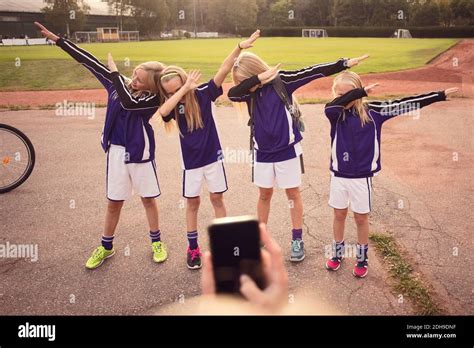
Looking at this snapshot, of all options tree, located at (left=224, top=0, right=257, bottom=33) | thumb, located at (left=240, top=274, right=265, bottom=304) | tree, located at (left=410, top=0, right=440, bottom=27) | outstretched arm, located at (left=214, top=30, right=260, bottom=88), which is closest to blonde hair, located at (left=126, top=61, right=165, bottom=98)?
outstretched arm, located at (left=214, top=30, right=260, bottom=88)

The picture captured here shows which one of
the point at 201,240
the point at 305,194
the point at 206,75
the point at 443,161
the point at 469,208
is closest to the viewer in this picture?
the point at 201,240

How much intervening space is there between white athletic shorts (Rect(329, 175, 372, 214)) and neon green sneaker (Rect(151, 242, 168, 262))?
168 centimetres

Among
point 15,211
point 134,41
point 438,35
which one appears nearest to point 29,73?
point 15,211

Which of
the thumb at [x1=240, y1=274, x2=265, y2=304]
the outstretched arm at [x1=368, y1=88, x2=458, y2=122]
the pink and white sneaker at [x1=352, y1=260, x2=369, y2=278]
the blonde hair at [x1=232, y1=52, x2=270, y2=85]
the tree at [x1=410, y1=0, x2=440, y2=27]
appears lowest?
the pink and white sneaker at [x1=352, y1=260, x2=369, y2=278]

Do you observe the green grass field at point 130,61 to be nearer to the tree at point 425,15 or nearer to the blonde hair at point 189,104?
the tree at point 425,15

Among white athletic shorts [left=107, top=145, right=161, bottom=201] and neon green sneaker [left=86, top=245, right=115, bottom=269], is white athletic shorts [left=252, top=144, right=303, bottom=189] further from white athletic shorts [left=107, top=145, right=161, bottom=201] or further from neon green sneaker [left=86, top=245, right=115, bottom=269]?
neon green sneaker [left=86, top=245, right=115, bottom=269]

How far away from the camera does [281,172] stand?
12.0ft

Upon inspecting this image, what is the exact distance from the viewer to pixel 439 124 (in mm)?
8266

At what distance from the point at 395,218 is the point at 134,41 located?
1274 inches

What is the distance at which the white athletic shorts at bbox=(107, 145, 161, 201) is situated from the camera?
3602 mm

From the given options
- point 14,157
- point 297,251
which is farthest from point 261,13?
point 297,251

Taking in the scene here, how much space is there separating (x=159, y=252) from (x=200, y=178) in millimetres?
817

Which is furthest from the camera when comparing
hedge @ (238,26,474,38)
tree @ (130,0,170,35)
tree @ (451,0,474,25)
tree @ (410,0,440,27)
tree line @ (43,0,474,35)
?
tree @ (130,0,170,35)

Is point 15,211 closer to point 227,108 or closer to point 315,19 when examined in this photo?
point 227,108
